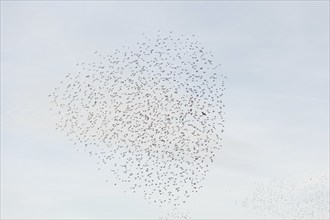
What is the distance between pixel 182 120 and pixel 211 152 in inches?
185

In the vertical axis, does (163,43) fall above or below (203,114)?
above

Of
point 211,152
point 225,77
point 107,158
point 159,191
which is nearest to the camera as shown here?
point 159,191

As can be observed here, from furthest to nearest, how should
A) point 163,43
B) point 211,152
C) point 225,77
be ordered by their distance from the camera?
1. point 211,152
2. point 225,77
3. point 163,43

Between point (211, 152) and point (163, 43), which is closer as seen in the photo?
point (163, 43)

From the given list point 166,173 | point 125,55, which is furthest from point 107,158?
point 125,55

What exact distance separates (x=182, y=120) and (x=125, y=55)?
→ 1241cm

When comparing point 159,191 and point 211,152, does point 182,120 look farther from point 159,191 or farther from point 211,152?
point 159,191

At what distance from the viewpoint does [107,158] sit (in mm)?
41656

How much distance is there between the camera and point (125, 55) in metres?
38.0

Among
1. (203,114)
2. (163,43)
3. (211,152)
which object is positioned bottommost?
(211,152)

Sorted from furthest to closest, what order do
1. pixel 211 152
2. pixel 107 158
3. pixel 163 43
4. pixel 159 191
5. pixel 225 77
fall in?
1. pixel 211 152
2. pixel 107 158
3. pixel 225 77
4. pixel 159 191
5. pixel 163 43

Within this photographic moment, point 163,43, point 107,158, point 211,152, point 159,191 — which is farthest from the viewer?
point 211,152

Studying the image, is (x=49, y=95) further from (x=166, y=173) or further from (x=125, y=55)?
(x=166, y=173)

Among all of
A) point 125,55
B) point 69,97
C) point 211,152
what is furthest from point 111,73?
point 211,152
